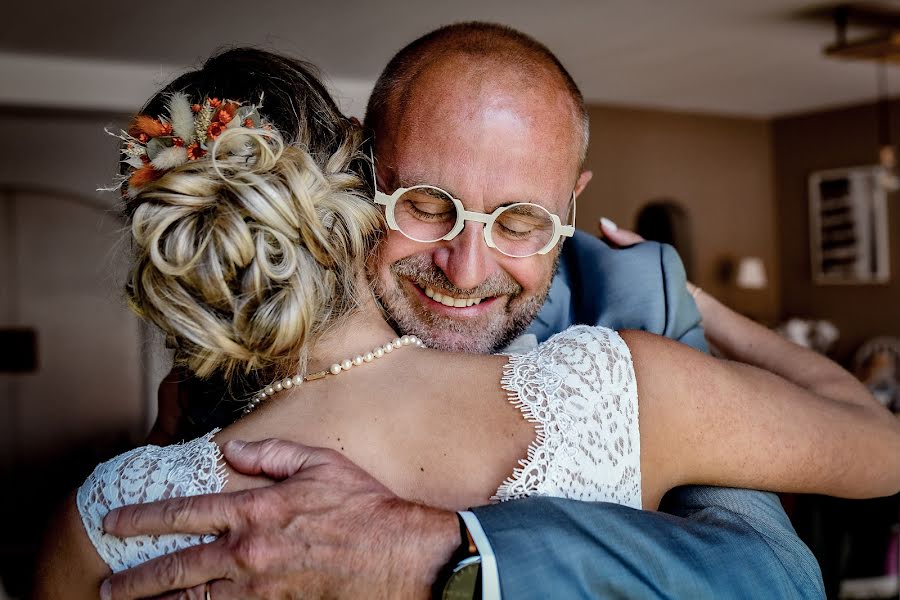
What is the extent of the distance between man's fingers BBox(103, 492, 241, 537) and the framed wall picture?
9.45 metres

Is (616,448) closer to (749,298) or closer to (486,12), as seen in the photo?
(486,12)

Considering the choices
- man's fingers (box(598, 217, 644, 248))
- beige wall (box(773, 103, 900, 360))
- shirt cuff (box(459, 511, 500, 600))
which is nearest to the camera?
shirt cuff (box(459, 511, 500, 600))

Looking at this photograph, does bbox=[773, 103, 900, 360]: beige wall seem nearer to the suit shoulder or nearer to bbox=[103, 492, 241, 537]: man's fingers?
the suit shoulder

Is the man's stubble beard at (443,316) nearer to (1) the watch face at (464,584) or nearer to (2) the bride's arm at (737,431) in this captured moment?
(2) the bride's arm at (737,431)

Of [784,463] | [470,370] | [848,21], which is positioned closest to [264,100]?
[470,370]

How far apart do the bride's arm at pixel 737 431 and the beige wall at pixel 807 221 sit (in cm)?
873

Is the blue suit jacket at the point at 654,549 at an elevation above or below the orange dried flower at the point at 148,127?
below

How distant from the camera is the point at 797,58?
7.28m

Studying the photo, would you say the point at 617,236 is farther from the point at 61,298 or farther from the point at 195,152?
the point at 61,298

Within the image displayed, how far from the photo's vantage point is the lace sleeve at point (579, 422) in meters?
1.07

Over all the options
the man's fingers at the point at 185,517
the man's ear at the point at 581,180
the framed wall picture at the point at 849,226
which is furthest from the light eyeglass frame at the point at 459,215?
the framed wall picture at the point at 849,226

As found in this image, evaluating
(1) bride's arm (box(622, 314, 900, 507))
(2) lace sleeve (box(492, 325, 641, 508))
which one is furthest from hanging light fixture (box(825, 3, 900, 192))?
(2) lace sleeve (box(492, 325, 641, 508))

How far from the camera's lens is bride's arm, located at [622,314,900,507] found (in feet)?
3.81

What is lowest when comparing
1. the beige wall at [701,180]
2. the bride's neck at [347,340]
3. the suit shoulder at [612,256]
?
the bride's neck at [347,340]
